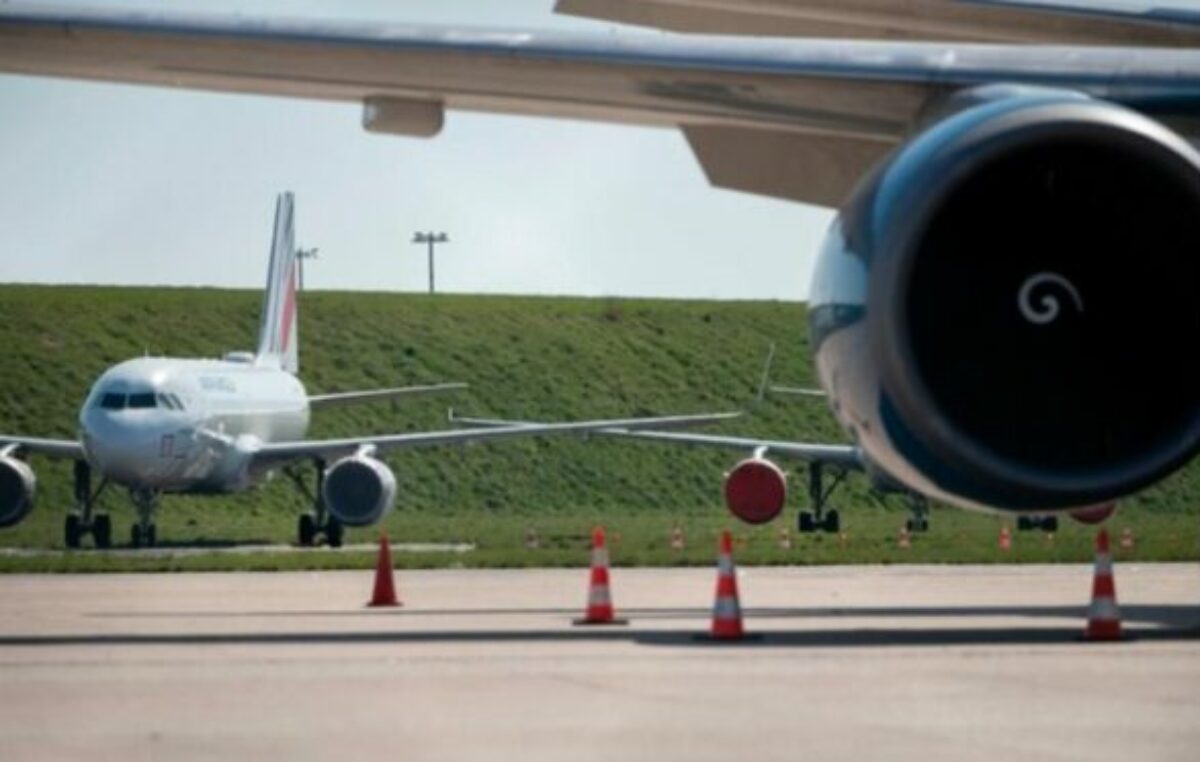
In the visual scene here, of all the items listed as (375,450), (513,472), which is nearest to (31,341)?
(513,472)

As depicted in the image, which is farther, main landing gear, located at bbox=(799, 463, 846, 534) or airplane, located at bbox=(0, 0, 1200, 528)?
main landing gear, located at bbox=(799, 463, 846, 534)

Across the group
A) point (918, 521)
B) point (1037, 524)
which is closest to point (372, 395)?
point (918, 521)

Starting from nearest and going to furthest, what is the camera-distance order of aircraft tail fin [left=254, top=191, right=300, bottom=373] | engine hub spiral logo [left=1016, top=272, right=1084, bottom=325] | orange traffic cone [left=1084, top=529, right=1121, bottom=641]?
engine hub spiral logo [left=1016, top=272, right=1084, bottom=325]
orange traffic cone [left=1084, top=529, right=1121, bottom=641]
aircraft tail fin [left=254, top=191, right=300, bottom=373]

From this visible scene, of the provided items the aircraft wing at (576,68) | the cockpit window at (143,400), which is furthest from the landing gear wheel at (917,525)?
the aircraft wing at (576,68)

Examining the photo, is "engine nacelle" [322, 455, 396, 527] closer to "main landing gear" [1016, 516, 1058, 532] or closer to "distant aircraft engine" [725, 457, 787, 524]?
"distant aircraft engine" [725, 457, 787, 524]

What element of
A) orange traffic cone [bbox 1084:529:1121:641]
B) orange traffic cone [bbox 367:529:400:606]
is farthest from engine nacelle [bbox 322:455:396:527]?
orange traffic cone [bbox 1084:529:1121:641]

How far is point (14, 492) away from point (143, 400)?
8.41 ft

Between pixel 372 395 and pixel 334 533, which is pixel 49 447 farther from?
pixel 372 395

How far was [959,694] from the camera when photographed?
12352 mm

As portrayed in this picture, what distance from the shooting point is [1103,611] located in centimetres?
1619

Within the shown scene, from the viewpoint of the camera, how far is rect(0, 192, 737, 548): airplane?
44.0 m

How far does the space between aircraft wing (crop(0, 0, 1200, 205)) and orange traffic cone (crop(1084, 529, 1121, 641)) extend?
2.55 metres

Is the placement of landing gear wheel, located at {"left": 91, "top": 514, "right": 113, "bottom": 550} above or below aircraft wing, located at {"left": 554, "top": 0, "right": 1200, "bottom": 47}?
below

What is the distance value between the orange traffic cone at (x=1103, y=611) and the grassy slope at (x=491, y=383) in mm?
32175
